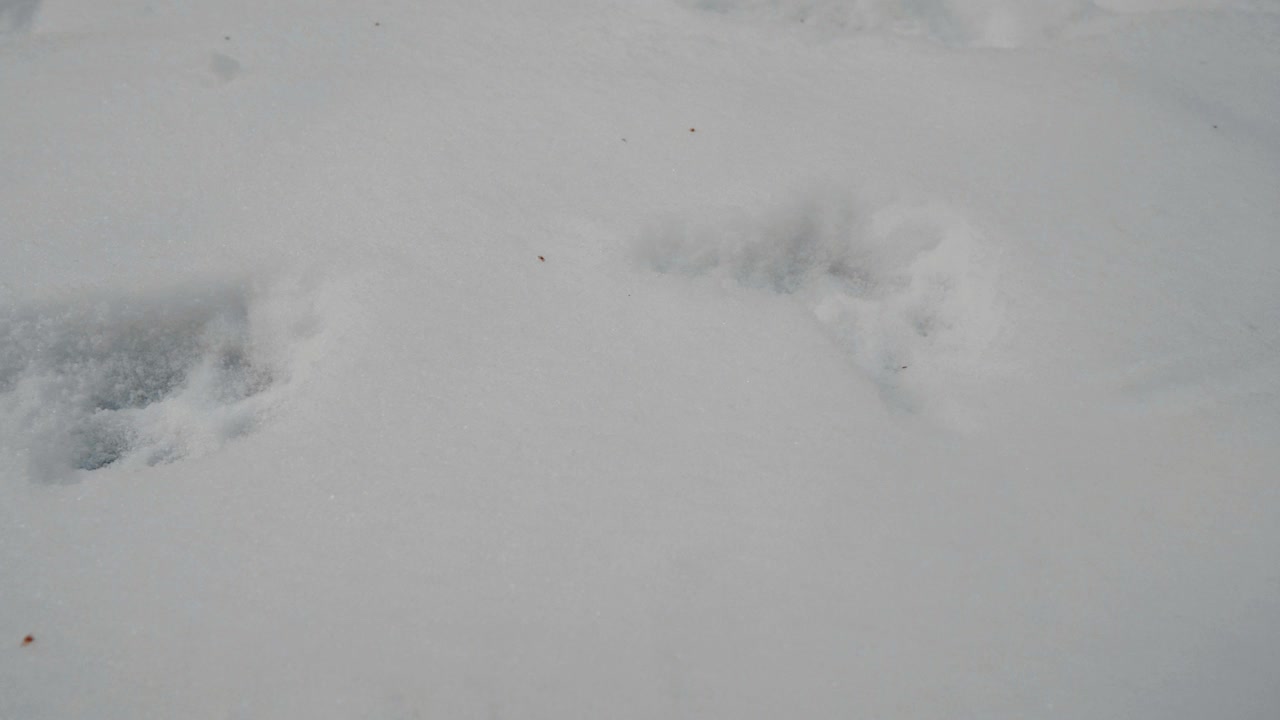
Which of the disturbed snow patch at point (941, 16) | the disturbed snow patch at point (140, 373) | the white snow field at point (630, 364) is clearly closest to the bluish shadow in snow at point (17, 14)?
the white snow field at point (630, 364)

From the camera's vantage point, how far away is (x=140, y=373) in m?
1.14

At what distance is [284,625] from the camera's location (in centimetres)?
92

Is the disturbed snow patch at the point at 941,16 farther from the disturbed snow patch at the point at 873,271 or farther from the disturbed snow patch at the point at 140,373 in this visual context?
the disturbed snow patch at the point at 140,373

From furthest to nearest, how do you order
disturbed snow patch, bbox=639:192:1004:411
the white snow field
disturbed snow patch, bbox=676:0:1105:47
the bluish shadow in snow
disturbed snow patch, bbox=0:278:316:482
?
disturbed snow patch, bbox=676:0:1105:47 → the bluish shadow in snow → disturbed snow patch, bbox=639:192:1004:411 → disturbed snow patch, bbox=0:278:316:482 → the white snow field

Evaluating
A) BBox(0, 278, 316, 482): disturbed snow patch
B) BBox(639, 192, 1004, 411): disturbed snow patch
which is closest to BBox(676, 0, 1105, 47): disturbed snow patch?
BBox(639, 192, 1004, 411): disturbed snow patch

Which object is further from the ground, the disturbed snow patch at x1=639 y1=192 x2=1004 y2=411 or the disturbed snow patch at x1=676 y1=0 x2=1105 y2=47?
the disturbed snow patch at x1=676 y1=0 x2=1105 y2=47

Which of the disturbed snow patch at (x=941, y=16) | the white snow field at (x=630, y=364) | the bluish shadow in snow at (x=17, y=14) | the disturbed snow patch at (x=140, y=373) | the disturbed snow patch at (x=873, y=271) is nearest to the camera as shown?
the white snow field at (x=630, y=364)

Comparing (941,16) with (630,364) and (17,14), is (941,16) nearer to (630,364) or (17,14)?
(630,364)

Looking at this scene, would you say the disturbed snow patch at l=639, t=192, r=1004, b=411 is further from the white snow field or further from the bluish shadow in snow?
the bluish shadow in snow

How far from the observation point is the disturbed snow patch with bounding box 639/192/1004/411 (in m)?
1.19

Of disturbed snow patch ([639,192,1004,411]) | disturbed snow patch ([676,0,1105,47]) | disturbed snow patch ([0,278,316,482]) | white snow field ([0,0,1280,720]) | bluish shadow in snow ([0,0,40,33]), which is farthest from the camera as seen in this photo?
disturbed snow patch ([676,0,1105,47])

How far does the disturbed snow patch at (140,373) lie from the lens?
1062 mm

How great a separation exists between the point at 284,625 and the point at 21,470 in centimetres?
47

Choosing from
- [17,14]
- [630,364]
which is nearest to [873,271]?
[630,364]
